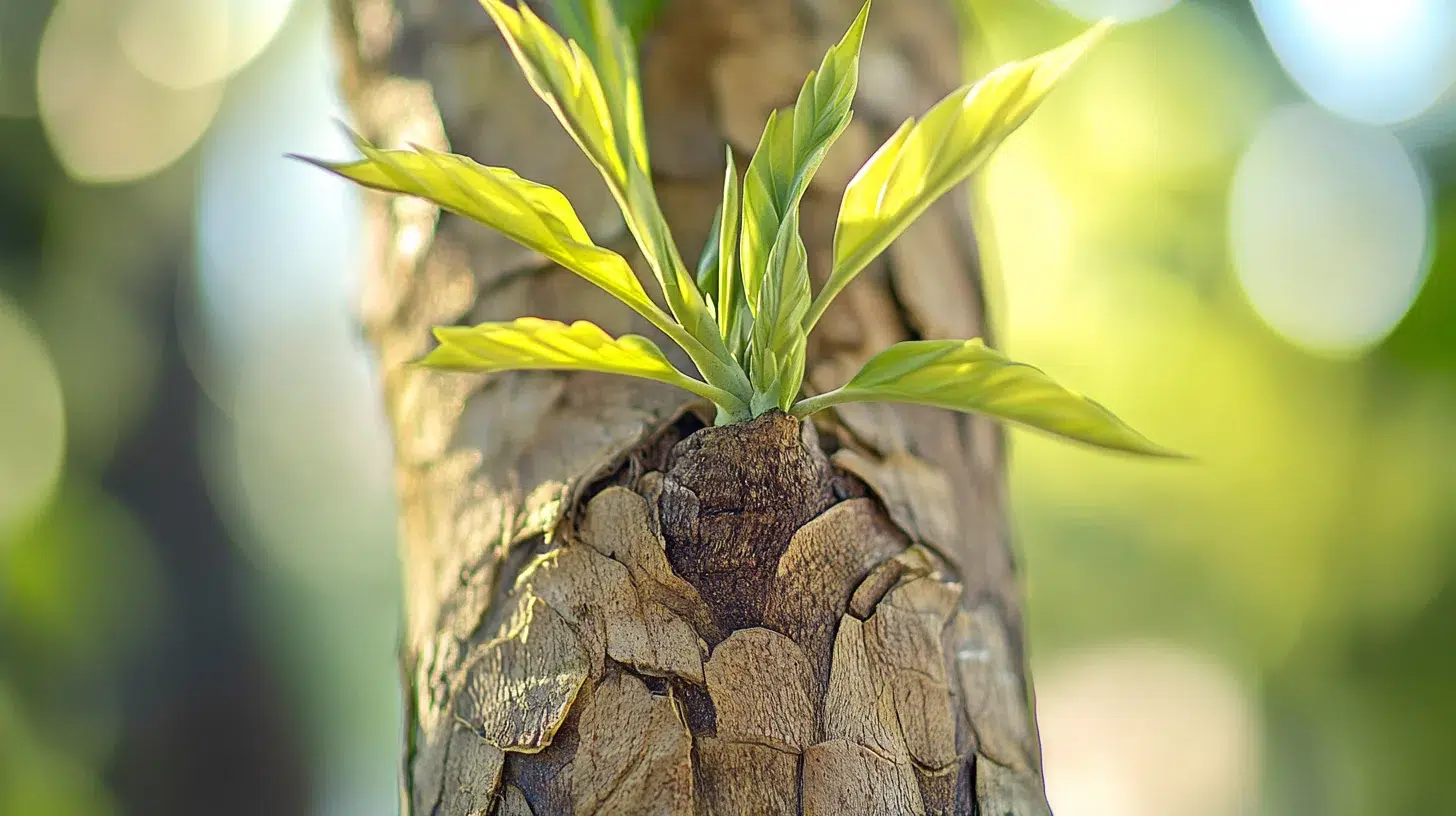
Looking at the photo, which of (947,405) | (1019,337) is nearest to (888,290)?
(947,405)

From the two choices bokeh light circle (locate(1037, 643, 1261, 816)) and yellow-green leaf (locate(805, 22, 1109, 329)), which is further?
bokeh light circle (locate(1037, 643, 1261, 816))

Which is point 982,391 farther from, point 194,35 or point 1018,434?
point 194,35

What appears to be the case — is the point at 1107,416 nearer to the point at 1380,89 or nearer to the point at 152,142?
the point at 152,142

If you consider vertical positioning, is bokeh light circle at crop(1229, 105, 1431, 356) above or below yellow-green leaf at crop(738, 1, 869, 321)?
above

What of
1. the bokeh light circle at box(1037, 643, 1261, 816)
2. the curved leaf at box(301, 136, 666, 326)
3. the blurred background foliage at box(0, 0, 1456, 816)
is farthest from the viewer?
the bokeh light circle at box(1037, 643, 1261, 816)

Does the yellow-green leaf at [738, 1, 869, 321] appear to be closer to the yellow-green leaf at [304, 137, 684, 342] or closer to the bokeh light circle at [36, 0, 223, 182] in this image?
the yellow-green leaf at [304, 137, 684, 342]

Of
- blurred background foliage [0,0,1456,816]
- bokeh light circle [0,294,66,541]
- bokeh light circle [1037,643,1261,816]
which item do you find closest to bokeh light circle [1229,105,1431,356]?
blurred background foliage [0,0,1456,816]
